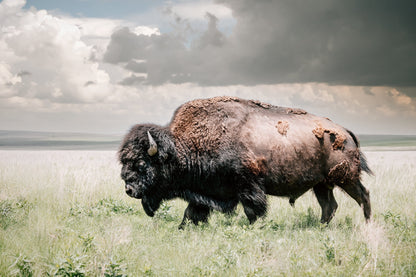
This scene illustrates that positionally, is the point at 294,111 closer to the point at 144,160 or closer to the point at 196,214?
the point at 196,214

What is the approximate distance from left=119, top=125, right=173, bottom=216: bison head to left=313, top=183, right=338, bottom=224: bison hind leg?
10.9ft

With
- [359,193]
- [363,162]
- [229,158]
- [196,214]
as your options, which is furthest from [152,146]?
[363,162]

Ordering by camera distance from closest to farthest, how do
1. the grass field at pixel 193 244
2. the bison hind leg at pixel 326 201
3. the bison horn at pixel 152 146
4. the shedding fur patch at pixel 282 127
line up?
the grass field at pixel 193 244 → the bison horn at pixel 152 146 → the shedding fur patch at pixel 282 127 → the bison hind leg at pixel 326 201

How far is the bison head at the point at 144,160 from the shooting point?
646 centimetres

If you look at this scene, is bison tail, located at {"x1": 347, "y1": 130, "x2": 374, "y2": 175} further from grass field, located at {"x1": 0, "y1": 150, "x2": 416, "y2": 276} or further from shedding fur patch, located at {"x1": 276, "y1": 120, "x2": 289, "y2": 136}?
shedding fur patch, located at {"x1": 276, "y1": 120, "x2": 289, "y2": 136}

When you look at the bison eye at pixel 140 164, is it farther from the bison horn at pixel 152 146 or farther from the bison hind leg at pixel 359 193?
the bison hind leg at pixel 359 193

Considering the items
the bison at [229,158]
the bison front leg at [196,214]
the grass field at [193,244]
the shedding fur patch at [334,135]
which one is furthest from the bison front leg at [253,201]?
the shedding fur patch at [334,135]

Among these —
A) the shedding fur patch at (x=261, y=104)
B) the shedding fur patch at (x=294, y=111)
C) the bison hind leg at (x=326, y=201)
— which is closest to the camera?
the shedding fur patch at (x=261, y=104)

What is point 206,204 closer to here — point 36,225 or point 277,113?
point 277,113

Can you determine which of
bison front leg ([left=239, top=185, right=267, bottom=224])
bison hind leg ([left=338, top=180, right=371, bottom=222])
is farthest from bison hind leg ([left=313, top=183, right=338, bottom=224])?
bison front leg ([left=239, top=185, right=267, bottom=224])

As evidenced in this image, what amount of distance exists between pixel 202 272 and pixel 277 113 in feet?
Answer: 12.7

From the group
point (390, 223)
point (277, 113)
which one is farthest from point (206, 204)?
point (390, 223)

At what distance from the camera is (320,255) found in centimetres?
490

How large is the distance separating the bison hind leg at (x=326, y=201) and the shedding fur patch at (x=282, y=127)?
1.60 metres
